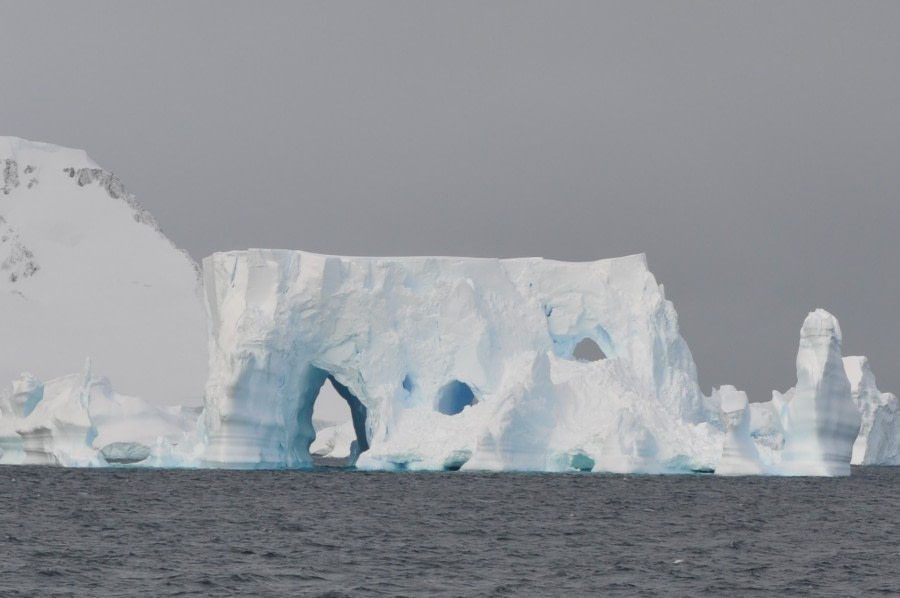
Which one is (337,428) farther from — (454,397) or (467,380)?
(467,380)

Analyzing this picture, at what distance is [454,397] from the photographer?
46.5 m

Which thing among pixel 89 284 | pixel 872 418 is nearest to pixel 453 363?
pixel 872 418

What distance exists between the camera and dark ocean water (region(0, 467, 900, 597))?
2102cm

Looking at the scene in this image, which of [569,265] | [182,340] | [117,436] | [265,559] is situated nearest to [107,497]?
[265,559]

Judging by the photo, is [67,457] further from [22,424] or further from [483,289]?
[483,289]

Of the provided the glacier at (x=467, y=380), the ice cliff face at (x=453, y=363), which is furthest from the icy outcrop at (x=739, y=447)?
the ice cliff face at (x=453, y=363)

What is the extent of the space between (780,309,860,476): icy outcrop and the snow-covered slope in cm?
6332

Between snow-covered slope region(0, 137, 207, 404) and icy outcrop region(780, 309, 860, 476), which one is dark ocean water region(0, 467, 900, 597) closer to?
icy outcrop region(780, 309, 860, 476)

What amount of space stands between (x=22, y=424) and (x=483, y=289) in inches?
615

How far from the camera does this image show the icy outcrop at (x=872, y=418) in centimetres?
5878

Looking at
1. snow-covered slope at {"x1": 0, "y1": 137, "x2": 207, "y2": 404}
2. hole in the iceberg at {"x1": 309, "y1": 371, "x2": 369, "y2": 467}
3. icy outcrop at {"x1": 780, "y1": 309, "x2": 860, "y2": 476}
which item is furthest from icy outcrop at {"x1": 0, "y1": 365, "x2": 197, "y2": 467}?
snow-covered slope at {"x1": 0, "y1": 137, "x2": 207, "y2": 404}

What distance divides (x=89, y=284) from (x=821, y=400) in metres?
83.8

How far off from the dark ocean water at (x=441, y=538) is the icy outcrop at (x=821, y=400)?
1.12 metres

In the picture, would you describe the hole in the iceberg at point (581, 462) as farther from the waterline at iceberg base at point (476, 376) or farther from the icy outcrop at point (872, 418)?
the icy outcrop at point (872, 418)
